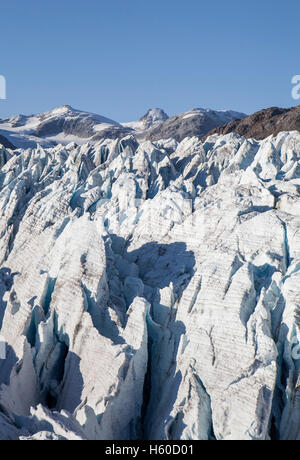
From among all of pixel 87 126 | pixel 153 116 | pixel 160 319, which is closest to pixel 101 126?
pixel 87 126

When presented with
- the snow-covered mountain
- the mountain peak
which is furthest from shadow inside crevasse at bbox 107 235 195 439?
the mountain peak

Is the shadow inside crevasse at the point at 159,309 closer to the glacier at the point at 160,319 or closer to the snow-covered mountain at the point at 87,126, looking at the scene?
the glacier at the point at 160,319

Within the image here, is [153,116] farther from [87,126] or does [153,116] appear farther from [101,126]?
[87,126]

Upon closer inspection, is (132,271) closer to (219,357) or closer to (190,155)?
(219,357)

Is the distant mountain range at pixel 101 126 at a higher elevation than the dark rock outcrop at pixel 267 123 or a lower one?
higher

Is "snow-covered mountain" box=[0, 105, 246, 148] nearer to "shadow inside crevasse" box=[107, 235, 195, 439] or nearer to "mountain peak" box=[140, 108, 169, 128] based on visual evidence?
"mountain peak" box=[140, 108, 169, 128]

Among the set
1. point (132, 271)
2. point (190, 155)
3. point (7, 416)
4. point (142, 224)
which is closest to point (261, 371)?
point (7, 416)

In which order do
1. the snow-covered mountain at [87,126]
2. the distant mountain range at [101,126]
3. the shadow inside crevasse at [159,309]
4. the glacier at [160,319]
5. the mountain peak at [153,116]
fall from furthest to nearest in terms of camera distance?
the mountain peak at [153,116] < the snow-covered mountain at [87,126] < the distant mountain range at [101,126] < the shadow inside crevasse at [159,309] < the glacier at [160,319]

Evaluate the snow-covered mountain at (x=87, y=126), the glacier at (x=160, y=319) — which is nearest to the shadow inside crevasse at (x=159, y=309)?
the glacier at (x=160, y=319)
